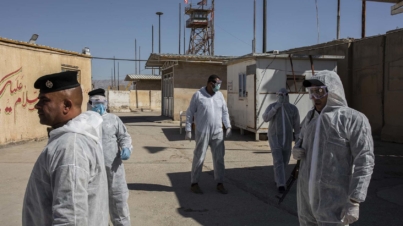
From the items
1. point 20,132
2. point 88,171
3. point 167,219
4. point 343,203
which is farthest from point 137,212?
point 20,132

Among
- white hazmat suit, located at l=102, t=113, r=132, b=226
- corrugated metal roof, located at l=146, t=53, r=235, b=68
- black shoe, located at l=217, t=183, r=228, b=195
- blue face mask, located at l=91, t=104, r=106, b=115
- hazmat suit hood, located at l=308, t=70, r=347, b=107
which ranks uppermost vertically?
corrugated metal roof, located at l=146, t=53, r=235, b=68

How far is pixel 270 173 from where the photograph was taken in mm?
7980

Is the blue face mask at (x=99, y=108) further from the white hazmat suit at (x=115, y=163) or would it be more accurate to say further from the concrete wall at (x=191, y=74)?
the concrete wall at (x=191, y=74)

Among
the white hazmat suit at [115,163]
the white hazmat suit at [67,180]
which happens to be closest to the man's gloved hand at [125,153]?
the white hazmat suit at [115,163]

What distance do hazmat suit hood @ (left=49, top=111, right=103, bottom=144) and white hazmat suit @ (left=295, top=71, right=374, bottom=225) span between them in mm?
1754

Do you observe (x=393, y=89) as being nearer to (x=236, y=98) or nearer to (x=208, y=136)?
(x=236, y=98)

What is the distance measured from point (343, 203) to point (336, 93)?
851 millimetres

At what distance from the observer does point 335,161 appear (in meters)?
2.94

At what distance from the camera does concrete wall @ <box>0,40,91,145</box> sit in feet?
37.2

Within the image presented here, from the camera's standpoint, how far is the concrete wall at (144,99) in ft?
113

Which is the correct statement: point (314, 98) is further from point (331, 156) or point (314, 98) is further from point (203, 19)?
point (203, 19)

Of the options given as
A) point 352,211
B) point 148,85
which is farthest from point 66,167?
point 148,85

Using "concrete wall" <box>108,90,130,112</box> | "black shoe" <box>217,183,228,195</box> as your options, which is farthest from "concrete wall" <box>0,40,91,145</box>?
"concrete wall" <box>108,90,130,112</box>

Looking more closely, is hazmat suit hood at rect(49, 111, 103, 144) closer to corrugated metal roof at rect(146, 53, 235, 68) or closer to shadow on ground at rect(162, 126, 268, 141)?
shadow on ground at rect(162, 126, 268, 141)
